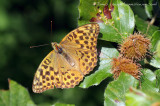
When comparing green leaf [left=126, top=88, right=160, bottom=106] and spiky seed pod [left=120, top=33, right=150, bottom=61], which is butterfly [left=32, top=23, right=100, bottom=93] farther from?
green leaf [left=126, top=88, right=160, bottom=106]

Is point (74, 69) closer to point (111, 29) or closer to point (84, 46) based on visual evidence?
point (84, 46)

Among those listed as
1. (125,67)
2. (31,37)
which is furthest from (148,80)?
(31,37)

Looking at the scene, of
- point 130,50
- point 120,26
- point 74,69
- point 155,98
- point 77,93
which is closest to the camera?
point 155,98

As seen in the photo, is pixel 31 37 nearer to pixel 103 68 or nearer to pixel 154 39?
pixel 103 68

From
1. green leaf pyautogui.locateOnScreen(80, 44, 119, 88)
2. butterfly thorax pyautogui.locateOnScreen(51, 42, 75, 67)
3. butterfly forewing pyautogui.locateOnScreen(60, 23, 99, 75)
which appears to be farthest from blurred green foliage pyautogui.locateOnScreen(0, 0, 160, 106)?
green leaf pyautogui.locateOnScreen(80, 44, 119, 88)

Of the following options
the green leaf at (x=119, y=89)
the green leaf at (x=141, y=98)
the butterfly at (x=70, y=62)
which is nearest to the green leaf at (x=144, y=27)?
the butterfly at (x=70, y=62)

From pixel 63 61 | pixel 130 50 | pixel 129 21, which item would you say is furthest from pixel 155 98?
pixel 63 61

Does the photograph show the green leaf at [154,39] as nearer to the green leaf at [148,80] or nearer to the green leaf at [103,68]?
the green leaf at [148,80]
